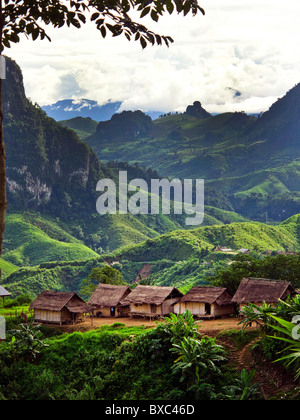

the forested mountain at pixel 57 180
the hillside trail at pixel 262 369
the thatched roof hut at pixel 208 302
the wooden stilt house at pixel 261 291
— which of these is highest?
the forested mountain at pixel 57 180

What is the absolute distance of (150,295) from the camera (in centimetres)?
3066

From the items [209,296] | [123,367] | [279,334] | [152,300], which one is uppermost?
[279,334]

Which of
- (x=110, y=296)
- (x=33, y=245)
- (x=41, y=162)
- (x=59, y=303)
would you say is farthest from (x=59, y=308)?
(x=41, y=162)

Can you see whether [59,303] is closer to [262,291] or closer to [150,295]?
[150,295]

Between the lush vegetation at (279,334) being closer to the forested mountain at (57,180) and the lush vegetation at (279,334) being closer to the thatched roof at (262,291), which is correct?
the thatched roof at (262,291)

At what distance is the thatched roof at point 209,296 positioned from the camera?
28.4 meters

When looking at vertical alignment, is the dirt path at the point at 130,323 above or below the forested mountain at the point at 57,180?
below

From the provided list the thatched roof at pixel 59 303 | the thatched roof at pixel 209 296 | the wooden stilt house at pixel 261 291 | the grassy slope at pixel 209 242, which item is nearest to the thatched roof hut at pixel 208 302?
the thatched roof at pixel 209 296

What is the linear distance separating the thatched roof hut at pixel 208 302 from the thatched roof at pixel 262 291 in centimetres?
→ 163

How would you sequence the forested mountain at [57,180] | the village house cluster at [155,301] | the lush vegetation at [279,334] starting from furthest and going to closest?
the forested mountain at [57,180], the village house cluster at [155,301], the lush vegetation at [279,334]

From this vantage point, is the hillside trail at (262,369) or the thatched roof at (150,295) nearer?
the hillside trail at (262,369)

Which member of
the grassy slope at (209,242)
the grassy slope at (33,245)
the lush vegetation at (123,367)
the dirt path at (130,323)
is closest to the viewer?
the lush vegetation at (123,367)

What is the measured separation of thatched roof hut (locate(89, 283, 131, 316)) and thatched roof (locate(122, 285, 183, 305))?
101cm

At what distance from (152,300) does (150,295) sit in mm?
540
